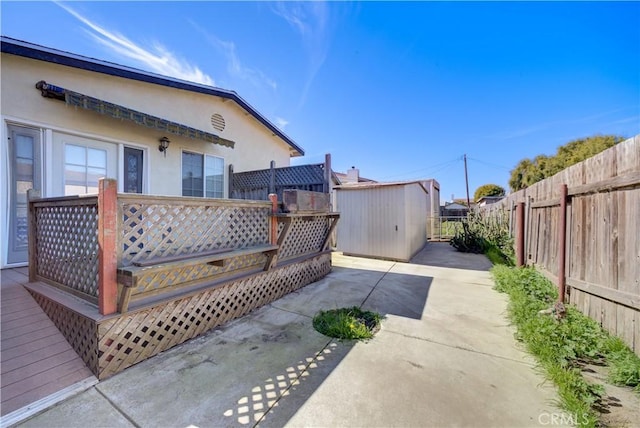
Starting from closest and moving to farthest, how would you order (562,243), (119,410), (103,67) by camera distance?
(119,410) → (562,243) → (103,67)

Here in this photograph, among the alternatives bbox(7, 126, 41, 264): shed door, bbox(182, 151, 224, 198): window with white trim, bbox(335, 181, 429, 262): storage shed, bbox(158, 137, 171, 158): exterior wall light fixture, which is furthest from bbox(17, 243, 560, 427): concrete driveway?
bbox(158, 137, 171, 158): exterior wall light fixture

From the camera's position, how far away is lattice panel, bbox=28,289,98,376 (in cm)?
217

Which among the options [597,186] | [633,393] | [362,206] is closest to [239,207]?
[633,393]

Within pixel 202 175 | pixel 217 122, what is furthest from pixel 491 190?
pixel 202 175

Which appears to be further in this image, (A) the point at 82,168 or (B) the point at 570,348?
(A) the point at 82,168

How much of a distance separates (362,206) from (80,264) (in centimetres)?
696

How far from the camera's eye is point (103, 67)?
182 inches

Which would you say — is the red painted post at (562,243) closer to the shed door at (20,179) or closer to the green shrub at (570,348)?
the green shrub at (570,348)

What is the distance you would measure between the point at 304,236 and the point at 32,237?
4.06 meters

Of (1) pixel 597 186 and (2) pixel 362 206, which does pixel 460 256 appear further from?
(1) pixel 597 186

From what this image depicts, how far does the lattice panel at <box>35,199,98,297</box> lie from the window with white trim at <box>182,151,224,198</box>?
3.26 metres

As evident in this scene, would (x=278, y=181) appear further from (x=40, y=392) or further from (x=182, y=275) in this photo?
(x=40, y=392)

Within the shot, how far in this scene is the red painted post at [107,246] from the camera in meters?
2.19

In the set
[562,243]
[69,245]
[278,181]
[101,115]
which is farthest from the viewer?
[278,181]
